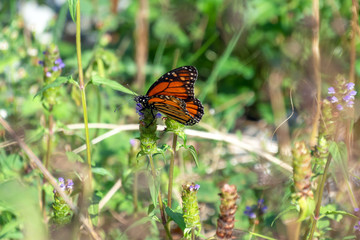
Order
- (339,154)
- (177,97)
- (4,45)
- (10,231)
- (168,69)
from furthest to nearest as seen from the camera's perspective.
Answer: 1. (168,69)
2. (4,45)
3. (10,231)
4. (177,97)
5. (339,154)

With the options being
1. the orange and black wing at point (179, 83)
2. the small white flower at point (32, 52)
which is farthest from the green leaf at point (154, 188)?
the small white flower at point (32, 52)

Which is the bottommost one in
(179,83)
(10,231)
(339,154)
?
(10,231)

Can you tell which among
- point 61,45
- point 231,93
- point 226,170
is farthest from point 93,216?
point 61,45

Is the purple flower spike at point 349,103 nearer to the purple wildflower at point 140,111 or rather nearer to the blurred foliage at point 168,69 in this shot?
the blurred foliage at point 168,69

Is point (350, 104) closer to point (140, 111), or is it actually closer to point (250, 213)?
point (250, 213)

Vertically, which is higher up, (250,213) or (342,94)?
(342,94)

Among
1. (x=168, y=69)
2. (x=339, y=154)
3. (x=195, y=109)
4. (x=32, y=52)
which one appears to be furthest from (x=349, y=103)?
(x=168, y=69)

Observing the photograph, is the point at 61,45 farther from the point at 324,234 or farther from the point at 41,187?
the point at 324,234

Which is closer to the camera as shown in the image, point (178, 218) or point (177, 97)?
point (178, 218)
